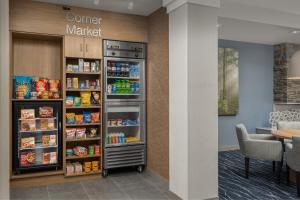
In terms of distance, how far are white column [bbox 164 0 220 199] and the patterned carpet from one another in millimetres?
545

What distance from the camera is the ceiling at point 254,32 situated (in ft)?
16.6

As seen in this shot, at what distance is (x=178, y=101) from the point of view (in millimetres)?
3424

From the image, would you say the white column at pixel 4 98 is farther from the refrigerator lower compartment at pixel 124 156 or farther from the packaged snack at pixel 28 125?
the refrigerator lower compartment at pixel 124 156

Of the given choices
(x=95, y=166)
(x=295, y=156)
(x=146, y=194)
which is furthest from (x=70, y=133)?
(x=295, y=156)

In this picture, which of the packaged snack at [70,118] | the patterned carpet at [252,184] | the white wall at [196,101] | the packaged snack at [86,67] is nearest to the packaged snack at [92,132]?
the packaged snack at [70,118]

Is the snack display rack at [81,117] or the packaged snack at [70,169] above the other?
the snack display rack at [81,117]

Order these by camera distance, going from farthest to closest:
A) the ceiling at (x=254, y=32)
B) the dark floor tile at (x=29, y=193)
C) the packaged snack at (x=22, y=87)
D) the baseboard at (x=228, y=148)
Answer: the baseboard at (x=228, y=148) → the ceiling at (x=254, y=32) → the packaged snack at (x=22, y=87) → the dark floor tile at (x=29, y=193)

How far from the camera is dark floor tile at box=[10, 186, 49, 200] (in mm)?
3443

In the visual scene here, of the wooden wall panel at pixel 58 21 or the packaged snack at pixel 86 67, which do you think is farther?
the packaged snack at pixel 86 67

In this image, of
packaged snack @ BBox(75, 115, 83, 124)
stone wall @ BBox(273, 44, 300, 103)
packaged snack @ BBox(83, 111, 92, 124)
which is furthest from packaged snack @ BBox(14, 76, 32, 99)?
stone wall @ BBox(273, 44, 300, 103)

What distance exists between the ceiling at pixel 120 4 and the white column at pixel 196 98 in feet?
1.96

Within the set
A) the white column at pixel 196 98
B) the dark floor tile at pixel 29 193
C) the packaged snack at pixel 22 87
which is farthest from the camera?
the packaged snack at pixel 22 87

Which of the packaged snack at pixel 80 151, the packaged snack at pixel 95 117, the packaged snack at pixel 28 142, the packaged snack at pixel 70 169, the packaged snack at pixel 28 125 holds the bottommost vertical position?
the packaged snack at pixel 70 169

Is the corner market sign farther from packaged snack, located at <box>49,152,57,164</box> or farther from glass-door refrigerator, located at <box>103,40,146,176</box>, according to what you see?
packaged snack, located at <box>49,152,57,164</box>
